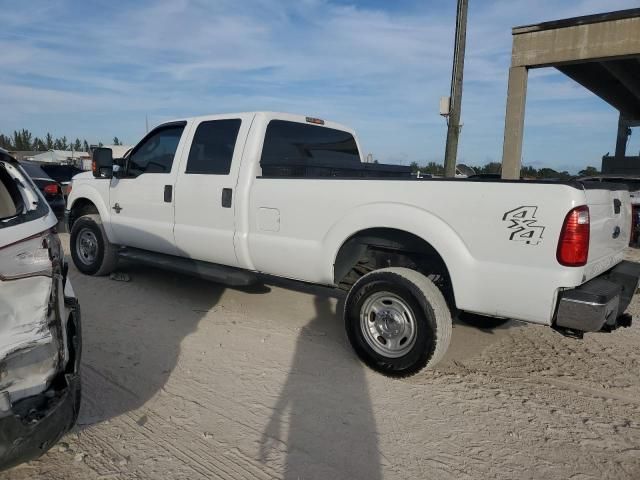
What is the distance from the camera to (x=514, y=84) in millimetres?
10625

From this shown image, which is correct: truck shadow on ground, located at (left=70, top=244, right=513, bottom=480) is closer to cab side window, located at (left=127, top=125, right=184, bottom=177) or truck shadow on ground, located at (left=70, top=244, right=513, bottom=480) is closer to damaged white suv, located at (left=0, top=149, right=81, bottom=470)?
damaged white suv, located at (left=0, top=149, right=81, bottom=470)

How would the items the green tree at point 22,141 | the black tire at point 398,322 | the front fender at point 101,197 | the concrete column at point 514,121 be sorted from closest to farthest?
1. the black tire at point 398,322
2. the front fender at point 101,197
3. the concrete column at point 514,121
4. the green tree at point 22,141

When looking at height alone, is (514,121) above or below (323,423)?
above

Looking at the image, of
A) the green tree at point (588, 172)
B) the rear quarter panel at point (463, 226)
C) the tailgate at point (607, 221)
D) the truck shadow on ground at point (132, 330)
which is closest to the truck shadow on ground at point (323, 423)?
the rear quarter panel at point (463, 226)

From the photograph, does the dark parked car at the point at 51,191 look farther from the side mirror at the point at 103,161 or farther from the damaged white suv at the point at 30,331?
the damaged white suv at the point at 30,331

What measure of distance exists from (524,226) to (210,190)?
3074mm

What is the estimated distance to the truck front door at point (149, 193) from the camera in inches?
224

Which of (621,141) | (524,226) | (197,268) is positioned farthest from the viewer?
(621,141)

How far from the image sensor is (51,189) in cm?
1076

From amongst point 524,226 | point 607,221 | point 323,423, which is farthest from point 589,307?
point 323,423

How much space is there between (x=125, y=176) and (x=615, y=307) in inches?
209

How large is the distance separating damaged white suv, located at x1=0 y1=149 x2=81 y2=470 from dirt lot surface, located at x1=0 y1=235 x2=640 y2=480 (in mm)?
544

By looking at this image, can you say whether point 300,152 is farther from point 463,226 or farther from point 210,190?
point 463,226

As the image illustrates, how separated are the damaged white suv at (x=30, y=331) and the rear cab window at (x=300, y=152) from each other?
2.71 metres
